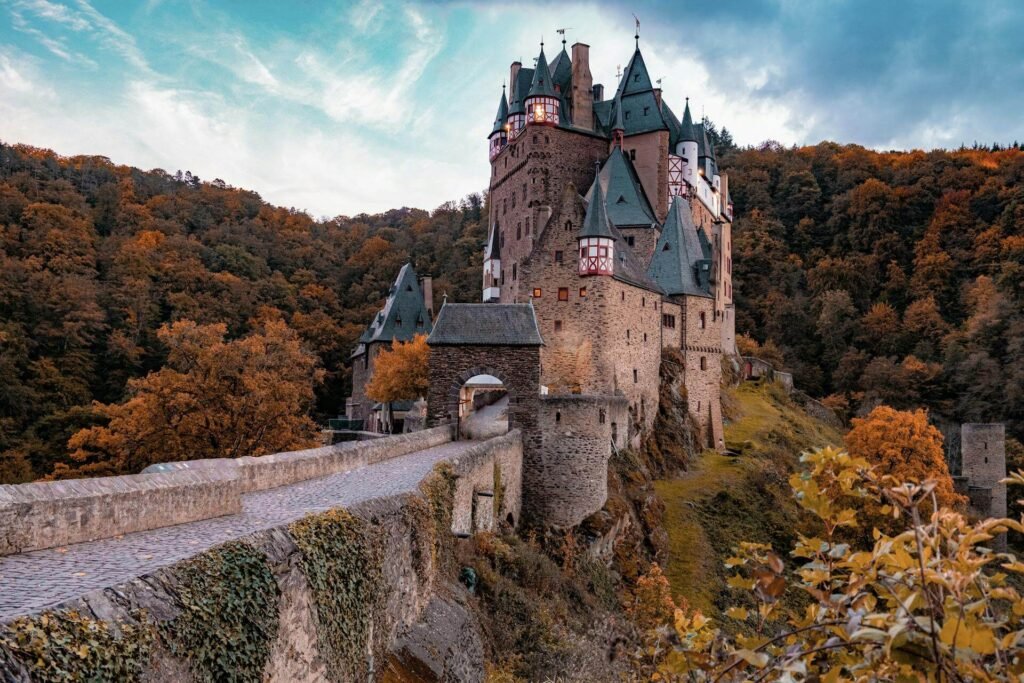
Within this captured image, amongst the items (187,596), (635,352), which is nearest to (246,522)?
(187,596)

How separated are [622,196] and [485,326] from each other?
60.1 feet

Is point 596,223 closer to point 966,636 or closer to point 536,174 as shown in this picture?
point 536,174

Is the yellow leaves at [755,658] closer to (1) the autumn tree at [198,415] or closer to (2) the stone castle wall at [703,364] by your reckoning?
(1) the autumn tree at [198,415]

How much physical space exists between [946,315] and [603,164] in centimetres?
4407

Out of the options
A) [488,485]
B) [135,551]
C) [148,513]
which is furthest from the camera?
[488,485]

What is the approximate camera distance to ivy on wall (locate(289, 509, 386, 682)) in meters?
7.27

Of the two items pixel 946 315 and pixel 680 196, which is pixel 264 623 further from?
pixel 946 315

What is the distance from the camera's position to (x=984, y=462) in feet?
146

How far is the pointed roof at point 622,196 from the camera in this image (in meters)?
39.3

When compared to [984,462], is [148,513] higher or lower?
higher

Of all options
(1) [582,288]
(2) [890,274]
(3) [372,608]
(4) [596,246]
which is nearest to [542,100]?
(4) [596,246]

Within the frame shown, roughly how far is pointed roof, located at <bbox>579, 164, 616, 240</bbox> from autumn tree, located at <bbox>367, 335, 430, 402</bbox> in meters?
8.61

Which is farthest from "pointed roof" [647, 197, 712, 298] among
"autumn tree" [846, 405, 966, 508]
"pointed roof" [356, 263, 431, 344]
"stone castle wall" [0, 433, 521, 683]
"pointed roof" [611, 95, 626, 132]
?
"stone castle wall" [0, 433, 521, 683]

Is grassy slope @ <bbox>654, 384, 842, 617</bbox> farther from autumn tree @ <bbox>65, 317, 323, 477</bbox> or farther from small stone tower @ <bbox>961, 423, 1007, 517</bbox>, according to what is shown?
autumn tree @ <bbox>65, 317, 323, 477</bbox>
